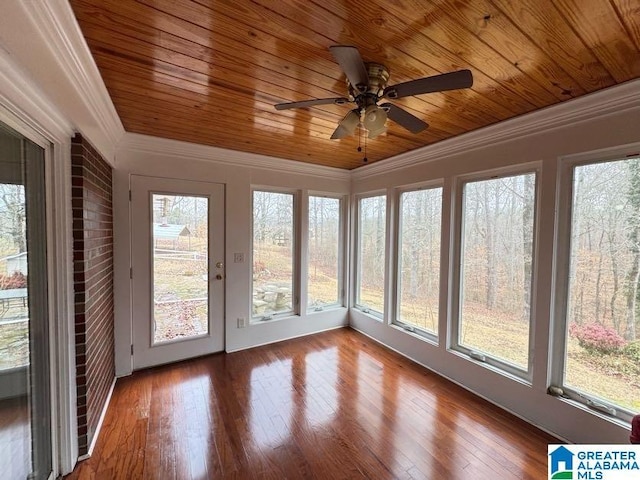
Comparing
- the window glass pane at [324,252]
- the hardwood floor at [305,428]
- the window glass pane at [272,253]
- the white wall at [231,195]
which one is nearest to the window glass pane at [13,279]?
the hardwood floor at [305,428]

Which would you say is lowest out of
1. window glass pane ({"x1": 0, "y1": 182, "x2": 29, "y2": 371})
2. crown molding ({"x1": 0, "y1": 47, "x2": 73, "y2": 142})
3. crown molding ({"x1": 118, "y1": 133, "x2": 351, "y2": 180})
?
window glass pane ({"x1": 0, "y1": 182, "x2": 29, "y2": 371})

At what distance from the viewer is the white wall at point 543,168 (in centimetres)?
173

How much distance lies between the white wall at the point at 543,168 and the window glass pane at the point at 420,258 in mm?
204

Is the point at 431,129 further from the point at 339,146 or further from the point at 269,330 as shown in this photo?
the point at 269,330

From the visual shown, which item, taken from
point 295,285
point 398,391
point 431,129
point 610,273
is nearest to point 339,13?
point 431,129

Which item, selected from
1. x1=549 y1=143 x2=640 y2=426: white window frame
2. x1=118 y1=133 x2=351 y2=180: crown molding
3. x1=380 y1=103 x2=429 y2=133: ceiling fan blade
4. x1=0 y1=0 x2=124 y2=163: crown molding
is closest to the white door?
x1=118 y1=133 x2=351 y2=180: crown molding

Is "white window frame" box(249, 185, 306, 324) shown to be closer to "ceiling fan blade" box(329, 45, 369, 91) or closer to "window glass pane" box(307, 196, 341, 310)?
"window glass pane" box(307, 196, 341, 310)

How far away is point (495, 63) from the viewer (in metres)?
1.44

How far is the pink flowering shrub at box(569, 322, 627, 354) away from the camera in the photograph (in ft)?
5.92

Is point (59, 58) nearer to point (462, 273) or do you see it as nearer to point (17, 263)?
point (17, 263)

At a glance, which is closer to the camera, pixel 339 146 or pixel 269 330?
pixel 339 146

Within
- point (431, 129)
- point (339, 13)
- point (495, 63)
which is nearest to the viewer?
point (339, 13)

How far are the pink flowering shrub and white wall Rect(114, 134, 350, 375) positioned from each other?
8.45 ft

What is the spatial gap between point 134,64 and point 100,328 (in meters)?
1.80
